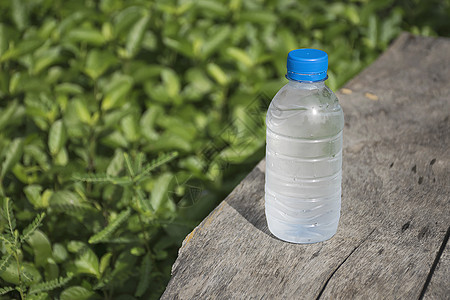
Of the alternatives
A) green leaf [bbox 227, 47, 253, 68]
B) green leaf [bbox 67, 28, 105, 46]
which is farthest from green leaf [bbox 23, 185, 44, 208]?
green leaf [bbox 227, 47, 253, 68]

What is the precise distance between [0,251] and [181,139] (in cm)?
92

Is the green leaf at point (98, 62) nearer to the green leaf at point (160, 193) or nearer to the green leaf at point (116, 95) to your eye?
the green leaf at point (116, 95)

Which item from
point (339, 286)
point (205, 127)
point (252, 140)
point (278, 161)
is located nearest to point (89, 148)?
point (205, 127)

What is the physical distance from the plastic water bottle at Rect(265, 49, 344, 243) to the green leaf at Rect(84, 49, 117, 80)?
1525 millimetres

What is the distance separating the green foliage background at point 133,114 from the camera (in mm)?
1861

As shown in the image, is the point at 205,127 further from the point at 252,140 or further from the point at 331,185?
the point at 331,185

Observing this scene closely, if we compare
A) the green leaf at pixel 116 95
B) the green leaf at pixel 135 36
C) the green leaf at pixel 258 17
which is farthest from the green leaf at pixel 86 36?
the green leaf at pixel 258 17

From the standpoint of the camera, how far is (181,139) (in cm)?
242

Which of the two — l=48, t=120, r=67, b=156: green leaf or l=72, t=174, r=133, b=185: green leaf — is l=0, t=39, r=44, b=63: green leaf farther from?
l=72, t=174, r=133, b=185: green leaf

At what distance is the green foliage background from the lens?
1861mm

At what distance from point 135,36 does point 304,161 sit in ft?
5.42

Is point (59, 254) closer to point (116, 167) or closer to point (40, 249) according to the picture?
point (40, 249)

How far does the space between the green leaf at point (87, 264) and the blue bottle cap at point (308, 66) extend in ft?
3.24

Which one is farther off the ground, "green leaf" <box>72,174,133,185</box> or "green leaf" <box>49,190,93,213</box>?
"green leaf" <box>72,174,133,185</box>
